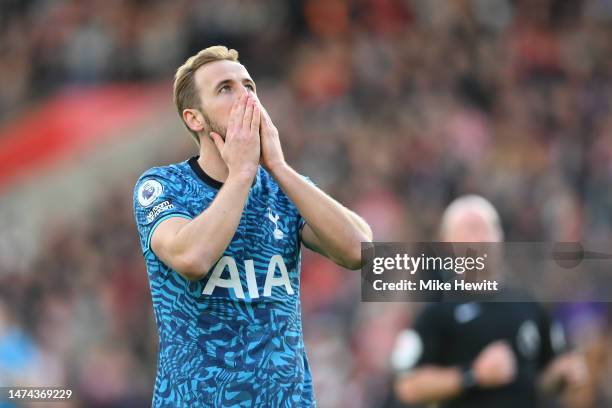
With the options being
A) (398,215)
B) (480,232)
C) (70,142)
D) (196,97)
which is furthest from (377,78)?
(196,97)

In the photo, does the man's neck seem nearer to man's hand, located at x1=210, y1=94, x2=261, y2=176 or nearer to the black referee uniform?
man's hand, located at x1=210, y1=94, x2=261, y2=176

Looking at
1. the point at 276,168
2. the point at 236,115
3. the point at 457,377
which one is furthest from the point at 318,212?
the point at 457,377

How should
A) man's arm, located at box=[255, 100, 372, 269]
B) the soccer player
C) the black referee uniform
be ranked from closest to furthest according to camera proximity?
the soccer player
man's arm, located at box=[255, 100, 372, 269]
the black referee uniform

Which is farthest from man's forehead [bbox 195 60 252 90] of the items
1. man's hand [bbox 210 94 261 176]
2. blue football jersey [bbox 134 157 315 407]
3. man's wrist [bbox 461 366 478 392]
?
→ man's wrist [bbox 461 366 478 392]

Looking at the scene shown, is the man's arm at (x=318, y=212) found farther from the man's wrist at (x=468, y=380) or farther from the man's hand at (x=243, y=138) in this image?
the man's wrist at (x=468, y=380)

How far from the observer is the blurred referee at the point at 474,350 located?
625 cm

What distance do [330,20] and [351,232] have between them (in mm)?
10572

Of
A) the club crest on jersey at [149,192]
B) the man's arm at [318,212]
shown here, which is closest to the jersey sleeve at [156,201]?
the club crest on jersey at [149,192]

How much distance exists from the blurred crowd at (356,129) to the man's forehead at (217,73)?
19.9 feet

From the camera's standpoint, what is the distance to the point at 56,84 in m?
14.1

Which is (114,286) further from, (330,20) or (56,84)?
(330,20)

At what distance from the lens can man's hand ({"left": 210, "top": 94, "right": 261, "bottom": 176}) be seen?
3961 mm

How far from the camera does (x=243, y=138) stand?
4004mm

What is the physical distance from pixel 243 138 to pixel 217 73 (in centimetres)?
36
